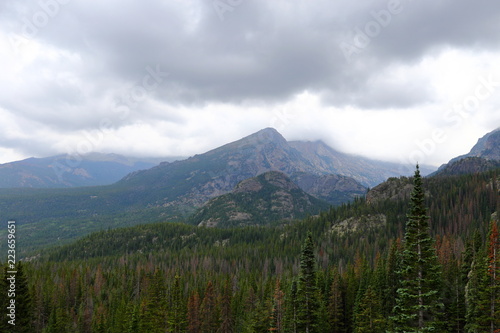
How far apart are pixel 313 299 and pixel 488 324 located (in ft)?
90.1

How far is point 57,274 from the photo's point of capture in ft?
484

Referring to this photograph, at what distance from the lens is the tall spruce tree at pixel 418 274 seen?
966 inches

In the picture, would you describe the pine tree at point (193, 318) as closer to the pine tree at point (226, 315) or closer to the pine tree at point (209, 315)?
the pine tree at point (209, 315)

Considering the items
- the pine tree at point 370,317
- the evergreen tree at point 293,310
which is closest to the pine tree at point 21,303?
the evergreen tree at point 293,310

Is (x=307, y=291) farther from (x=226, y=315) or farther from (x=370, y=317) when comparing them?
(x=226, y=315)

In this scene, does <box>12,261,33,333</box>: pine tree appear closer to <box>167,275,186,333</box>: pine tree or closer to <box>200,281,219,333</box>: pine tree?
<box>167,275,186,333</box>: pine tree

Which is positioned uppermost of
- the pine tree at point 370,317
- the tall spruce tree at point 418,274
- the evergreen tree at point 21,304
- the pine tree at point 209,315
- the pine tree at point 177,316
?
the tall spruce tree at point 418,274

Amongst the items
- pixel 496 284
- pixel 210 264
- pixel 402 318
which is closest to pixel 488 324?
pixel 496 284

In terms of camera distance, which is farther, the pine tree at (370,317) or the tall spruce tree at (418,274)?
the pine tree at (370,317)

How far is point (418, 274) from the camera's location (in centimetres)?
2511

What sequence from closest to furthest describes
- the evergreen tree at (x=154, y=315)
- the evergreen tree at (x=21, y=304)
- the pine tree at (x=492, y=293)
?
the pine tree at (x=492, y=293), the evergreen tree at (x=21, y=304), the evergreen tree at (x=154, y=315)

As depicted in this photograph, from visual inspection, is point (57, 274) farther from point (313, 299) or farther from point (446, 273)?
point (446, 273)

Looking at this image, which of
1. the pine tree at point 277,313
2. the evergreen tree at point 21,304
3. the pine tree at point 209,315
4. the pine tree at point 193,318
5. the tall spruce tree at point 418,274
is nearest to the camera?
the tall spruce tree at point 418,274

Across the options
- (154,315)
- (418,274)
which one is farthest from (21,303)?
(418,274)
